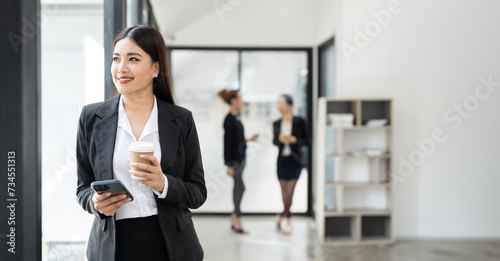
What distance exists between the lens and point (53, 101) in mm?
1613

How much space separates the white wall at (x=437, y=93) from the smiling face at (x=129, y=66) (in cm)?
368

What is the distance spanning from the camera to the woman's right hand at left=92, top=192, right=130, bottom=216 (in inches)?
46.2

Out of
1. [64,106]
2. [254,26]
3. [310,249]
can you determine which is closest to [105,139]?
[64,106]

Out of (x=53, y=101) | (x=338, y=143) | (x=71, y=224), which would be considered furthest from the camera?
(x=338, y=143)

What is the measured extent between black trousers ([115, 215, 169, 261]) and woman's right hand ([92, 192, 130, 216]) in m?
0.10

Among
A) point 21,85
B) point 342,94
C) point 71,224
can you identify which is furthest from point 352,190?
point 21,85

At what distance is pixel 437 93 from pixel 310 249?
7.16ft

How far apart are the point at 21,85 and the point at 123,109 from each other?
0.92 ft

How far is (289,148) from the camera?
4879 millimetres

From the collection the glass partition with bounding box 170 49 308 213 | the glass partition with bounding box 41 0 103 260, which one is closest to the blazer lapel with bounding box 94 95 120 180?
the glass partition with bounding box 41 0 103 260

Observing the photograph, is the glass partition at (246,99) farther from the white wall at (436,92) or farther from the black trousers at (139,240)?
the black trousers at (139,240)

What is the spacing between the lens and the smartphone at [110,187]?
1.11 metres

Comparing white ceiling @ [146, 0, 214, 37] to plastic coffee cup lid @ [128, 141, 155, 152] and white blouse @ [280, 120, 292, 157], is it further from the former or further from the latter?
plastic coffee cup lid @ [128, 141, 155, 152]

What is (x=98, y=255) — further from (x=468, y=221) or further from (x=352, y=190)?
(x=468, y=221)
